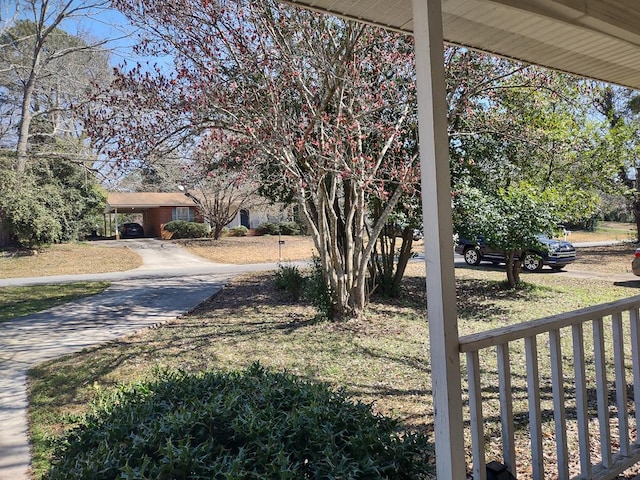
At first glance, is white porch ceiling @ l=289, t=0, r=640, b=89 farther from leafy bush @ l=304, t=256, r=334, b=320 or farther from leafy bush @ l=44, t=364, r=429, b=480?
leafy bush @ l=304, t=256, r=334, b=320

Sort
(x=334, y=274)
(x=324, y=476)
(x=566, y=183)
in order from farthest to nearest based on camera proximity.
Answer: (x=566, y=183)
(x=334, y=274)
(x=324, y=476)

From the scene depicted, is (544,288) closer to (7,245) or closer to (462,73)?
(462,73)

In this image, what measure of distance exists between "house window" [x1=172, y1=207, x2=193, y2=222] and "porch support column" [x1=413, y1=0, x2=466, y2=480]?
1073 inches

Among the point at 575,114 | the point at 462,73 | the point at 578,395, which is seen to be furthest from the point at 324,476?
the point at 575,114

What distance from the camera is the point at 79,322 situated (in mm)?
6727

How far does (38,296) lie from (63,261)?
19.8 feet

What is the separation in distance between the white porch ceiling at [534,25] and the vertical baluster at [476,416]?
4.69 ft

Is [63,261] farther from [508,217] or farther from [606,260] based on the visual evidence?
[606,260]

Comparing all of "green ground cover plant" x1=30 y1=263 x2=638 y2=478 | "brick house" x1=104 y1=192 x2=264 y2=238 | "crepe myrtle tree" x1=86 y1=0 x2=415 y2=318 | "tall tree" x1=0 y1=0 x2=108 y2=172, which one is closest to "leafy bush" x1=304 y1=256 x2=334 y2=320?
"green ground cover plant" x1=30 y1=263 x2=638 y2=478

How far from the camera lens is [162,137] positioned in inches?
209

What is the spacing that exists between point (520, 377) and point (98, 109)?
558cm

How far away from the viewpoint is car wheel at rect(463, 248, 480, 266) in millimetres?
12945

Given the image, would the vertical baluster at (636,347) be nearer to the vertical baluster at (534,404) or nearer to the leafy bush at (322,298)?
the vertical baluster at (534,404)

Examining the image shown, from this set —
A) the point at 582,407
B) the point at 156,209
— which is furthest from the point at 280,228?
the point at 582,407
